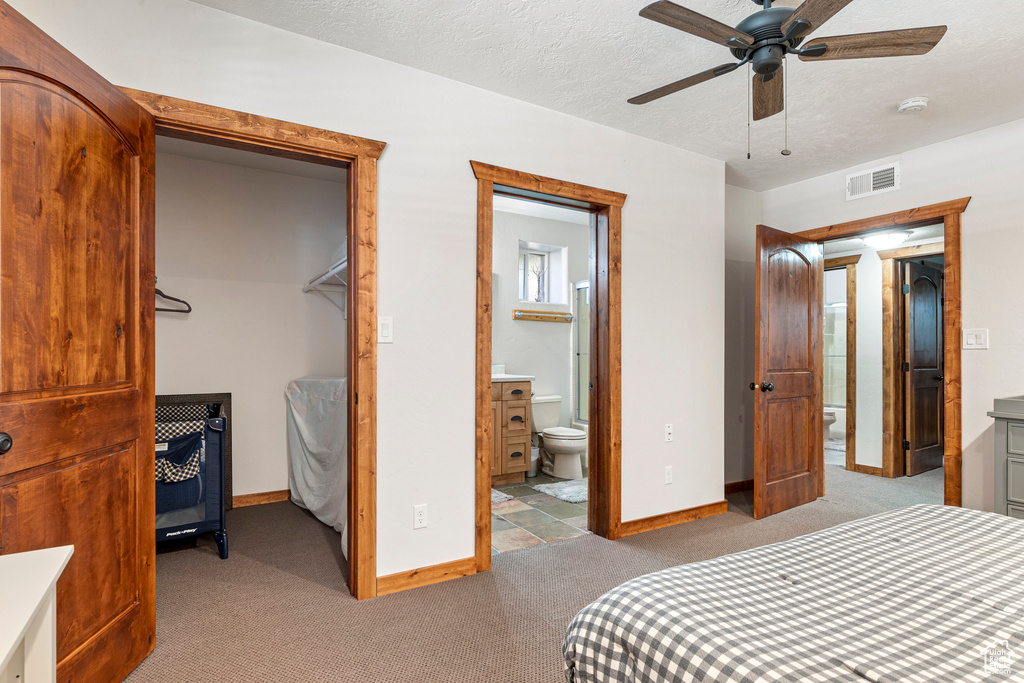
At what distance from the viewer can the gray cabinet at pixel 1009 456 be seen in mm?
2752

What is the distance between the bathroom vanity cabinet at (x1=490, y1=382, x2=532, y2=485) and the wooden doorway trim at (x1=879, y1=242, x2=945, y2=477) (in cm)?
333

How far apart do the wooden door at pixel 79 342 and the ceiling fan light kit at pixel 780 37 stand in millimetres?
1751

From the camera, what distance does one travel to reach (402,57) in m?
2.53

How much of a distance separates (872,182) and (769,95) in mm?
2500

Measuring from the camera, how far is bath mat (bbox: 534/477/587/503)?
13.7 ft

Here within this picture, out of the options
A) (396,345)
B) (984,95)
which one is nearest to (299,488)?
(396,345)

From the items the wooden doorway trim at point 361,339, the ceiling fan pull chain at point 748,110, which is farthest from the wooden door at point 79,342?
the ceiling fan pull chain at point 748,110

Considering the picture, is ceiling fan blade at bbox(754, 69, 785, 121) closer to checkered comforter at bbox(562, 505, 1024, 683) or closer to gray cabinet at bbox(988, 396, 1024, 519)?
checkered comforter at bbox(562, 505, 1024, 683)

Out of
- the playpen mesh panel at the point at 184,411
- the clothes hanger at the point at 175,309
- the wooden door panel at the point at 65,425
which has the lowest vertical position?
the playpen mesh panel at the point at 184,411

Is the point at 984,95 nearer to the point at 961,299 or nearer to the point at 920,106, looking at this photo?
the point at 920,106

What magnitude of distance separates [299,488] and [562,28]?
3.38 metres

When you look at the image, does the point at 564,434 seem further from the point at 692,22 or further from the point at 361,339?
the point at 692,22

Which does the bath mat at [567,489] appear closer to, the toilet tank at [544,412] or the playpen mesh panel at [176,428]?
the toilet tank at [544,412]

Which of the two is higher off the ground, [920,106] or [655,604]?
[920,106]
